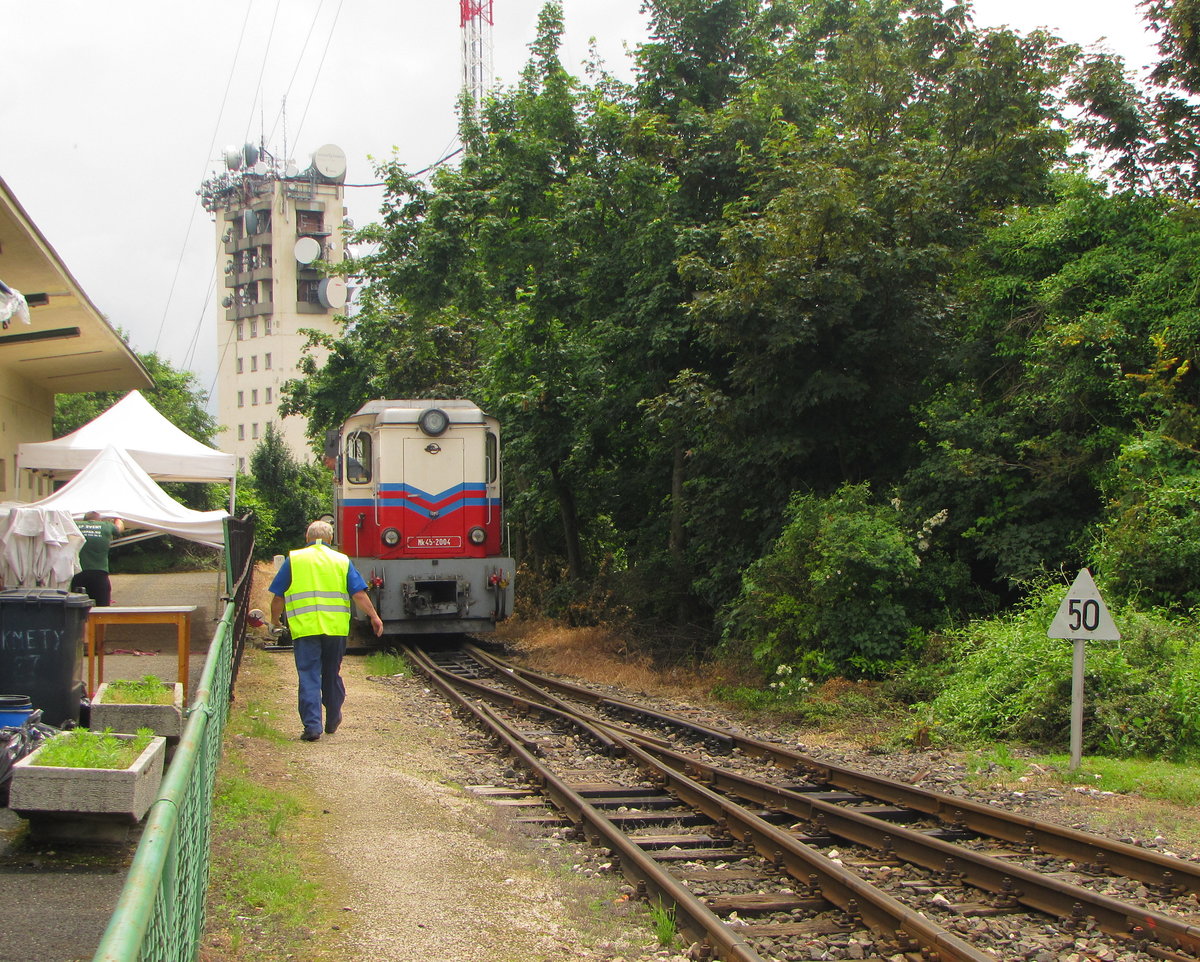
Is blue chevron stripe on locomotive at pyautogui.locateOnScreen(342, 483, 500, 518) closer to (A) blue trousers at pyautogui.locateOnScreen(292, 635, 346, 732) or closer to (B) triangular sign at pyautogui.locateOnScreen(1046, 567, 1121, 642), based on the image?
(A) blue trousers at pyautogui.locateOnScreen(292, 635, 346, 732)

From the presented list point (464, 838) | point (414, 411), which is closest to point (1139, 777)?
point (464, 838)

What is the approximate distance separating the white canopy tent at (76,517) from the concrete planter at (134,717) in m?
2.87

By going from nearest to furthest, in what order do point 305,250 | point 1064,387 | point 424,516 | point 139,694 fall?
point 139,694 → point 1064,387 → point 424,516 → point 305,250

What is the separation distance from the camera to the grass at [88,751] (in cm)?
539

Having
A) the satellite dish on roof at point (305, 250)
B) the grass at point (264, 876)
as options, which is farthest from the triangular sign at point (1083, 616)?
the satellite dish on roof at point (305, 250)

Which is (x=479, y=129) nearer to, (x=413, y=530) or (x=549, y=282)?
(x=549, y=282)

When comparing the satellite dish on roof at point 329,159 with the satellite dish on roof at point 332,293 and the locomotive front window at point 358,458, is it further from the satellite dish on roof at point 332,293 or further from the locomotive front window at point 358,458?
the locomotive front window at point 358,458

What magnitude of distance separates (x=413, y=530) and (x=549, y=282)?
518cm

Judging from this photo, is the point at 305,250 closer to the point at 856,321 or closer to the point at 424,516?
the point at 424,516

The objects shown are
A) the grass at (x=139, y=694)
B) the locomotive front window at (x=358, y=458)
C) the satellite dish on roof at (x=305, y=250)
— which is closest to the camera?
the grass at (x=139, y=694)

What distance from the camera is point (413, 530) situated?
56.3 ft

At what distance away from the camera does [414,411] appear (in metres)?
17.3

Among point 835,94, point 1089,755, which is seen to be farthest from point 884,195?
point 1089,755

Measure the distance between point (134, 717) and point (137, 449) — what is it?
7.76 m
